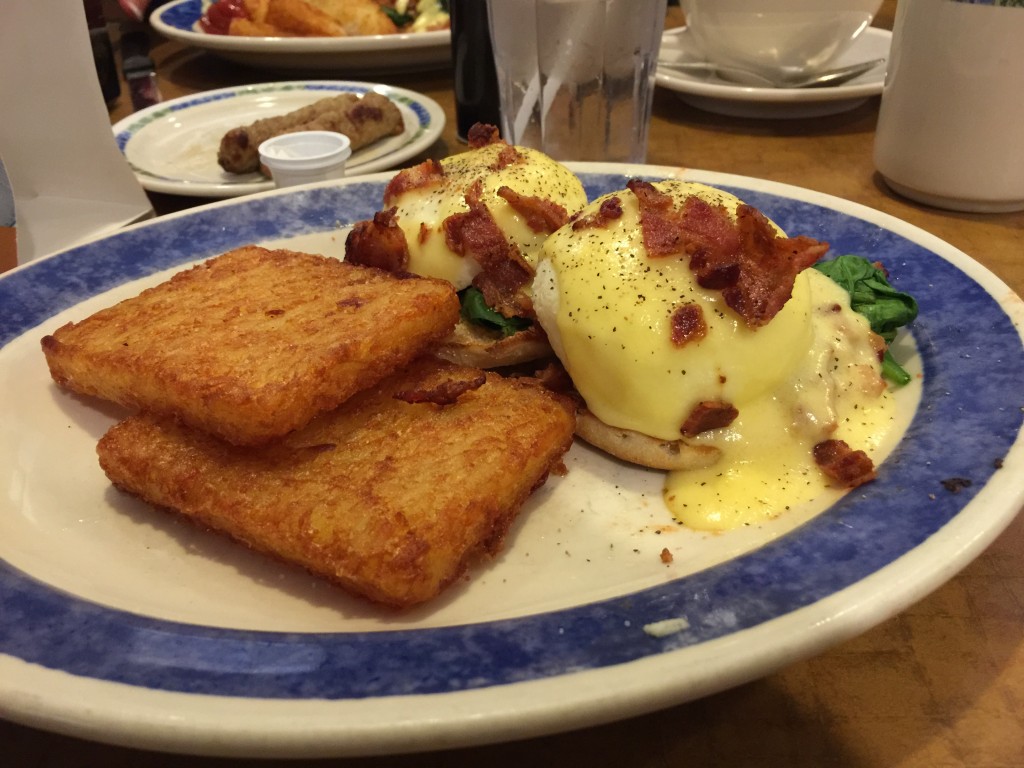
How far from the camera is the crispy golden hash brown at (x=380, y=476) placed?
4.13 feet

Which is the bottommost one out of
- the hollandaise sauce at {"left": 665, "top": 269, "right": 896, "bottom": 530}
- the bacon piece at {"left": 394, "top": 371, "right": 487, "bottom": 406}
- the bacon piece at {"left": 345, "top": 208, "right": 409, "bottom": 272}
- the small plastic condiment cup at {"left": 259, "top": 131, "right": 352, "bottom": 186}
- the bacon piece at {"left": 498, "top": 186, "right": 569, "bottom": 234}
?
the hollandaise sauce at {"left": 665, "top": 269, "right": 896, "bottom": 530}

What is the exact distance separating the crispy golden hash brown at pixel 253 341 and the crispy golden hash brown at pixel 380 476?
73 millimetres

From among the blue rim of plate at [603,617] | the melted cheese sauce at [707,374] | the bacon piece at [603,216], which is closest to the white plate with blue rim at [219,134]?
the bacon piece at [603,216]

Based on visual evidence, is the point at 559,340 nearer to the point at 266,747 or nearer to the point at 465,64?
the point at 266,747

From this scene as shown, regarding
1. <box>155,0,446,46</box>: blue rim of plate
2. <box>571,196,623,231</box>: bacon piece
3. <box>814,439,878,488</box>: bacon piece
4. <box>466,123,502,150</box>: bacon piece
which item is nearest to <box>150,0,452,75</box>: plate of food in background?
<box>155,0,446,46</box>: blue rim of plate

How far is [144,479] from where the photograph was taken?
1492mm

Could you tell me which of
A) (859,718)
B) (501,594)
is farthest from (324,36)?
(859,718)

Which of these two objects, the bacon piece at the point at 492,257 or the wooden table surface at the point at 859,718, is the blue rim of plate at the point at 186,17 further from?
the wooden table surface at the point at 859,718

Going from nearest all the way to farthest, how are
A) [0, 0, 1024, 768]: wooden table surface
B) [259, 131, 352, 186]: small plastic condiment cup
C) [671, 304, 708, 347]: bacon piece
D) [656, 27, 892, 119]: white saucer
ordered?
1. [0, 0, 1024, 768]: wooden table surface
2. [671, 304, 708, 347]: bacon piece
3. [259, 131, 352, 186]: small plastic condiment cup
4. [656, 27, 892, 119]: white saucer

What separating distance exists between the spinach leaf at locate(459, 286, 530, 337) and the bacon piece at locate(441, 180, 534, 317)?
Answer: 20 millimetres

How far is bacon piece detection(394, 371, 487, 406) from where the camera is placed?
62.0 inches

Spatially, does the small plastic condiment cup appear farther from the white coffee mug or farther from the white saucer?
the white coffee mug

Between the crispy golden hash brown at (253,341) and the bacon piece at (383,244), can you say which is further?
the bacon piece at (383,244)

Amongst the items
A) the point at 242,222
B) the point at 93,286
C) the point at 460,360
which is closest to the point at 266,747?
the point at 460,360
